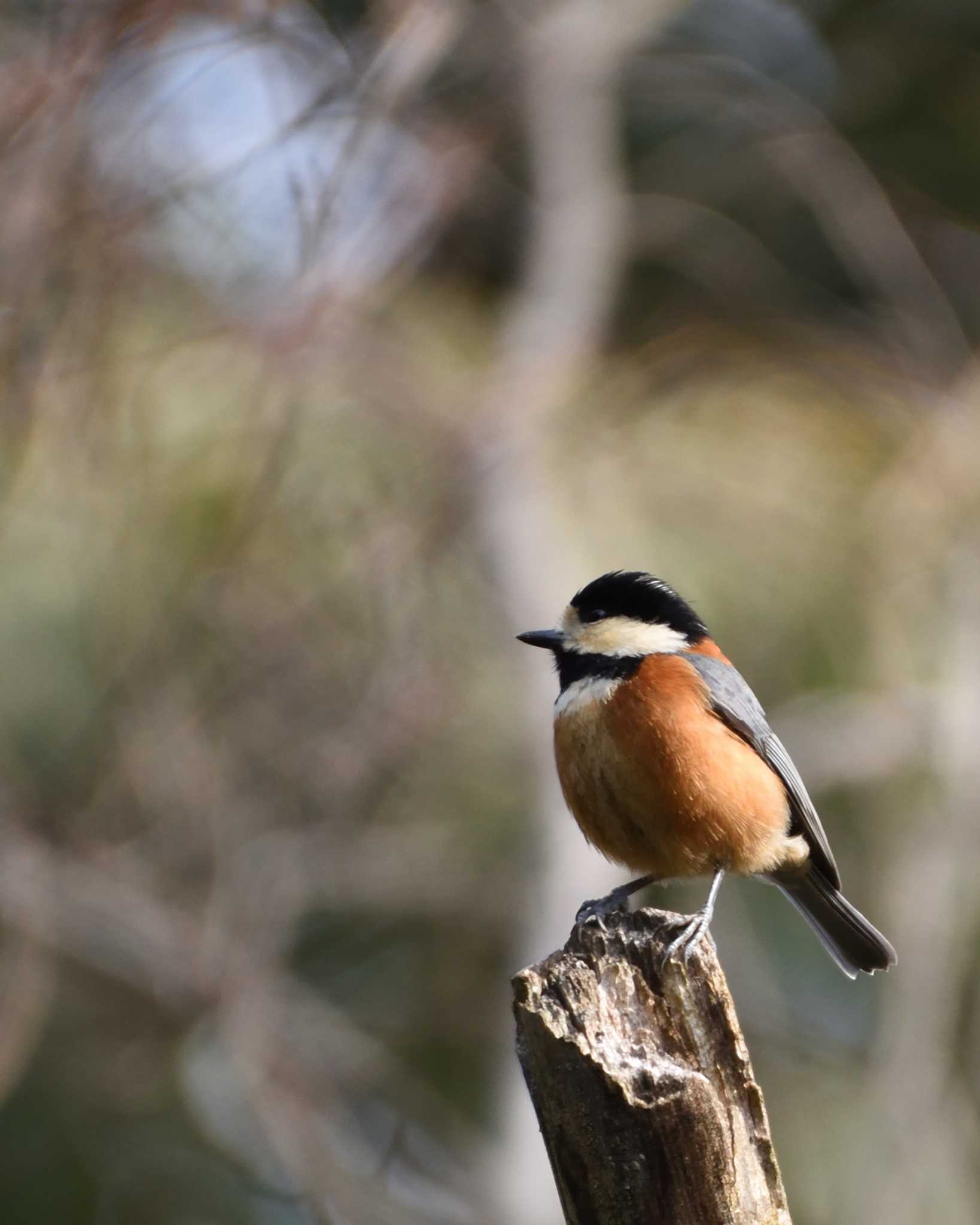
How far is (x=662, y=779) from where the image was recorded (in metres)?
3.85

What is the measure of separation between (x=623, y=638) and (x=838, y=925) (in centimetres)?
132

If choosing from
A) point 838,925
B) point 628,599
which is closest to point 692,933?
point 628,599

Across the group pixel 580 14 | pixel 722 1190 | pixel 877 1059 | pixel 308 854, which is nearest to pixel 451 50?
pixel 580 14

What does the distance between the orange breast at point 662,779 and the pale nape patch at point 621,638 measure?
7cm

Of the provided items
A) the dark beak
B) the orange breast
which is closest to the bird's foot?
the orange breast

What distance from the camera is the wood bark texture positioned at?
2.44m

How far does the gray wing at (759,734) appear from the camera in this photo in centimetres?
415

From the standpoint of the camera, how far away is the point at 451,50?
23.9 feet

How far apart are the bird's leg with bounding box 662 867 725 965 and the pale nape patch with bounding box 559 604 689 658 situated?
78 centimetres

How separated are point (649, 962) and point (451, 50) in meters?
5.83

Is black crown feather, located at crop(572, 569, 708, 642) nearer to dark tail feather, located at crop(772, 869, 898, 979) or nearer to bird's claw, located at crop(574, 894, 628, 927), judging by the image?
bird's claw, located at crop(574, 894, 628, 927)

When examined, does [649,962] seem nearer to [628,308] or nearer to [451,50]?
[451,50]

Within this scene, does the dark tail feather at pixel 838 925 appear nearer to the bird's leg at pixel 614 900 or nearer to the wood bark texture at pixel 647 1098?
the bird's leg at pixel 614 900

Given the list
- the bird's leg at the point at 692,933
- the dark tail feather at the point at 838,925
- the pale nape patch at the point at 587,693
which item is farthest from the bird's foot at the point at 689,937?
the dark tail feather at the point at 838,925
